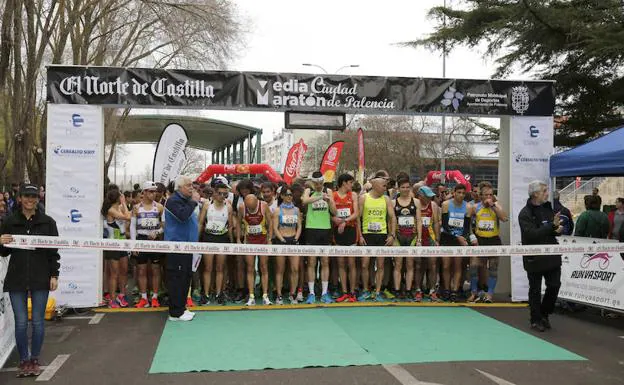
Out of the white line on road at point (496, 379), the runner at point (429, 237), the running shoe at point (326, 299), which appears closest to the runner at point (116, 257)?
the running shoe at point (326, 299)

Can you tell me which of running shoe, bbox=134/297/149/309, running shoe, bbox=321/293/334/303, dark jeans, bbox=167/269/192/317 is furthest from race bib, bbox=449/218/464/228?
running shoe, bbox=134/297/149/309

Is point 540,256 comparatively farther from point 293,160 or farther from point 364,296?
point 293,160

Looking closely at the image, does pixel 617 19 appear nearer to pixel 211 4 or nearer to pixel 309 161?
pixel 211 4

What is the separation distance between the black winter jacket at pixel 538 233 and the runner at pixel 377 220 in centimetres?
219

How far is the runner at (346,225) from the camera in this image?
8.53 metres

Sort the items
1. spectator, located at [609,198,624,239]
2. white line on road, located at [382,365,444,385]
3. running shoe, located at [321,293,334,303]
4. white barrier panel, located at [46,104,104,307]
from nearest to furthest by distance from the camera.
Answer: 1. white line on road, located at [382,365,444,385]
2. white barrier panel, located at [46,104,104,307]
3. running shoe, located at [321,293,334,303]
4. spectator, located at [609,198,624,239]

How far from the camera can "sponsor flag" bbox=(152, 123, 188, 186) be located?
1035 centimetres

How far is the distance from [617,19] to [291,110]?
31.4 ft

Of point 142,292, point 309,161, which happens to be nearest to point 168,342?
point 142,292

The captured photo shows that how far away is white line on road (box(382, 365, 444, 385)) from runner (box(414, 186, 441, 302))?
3499mm

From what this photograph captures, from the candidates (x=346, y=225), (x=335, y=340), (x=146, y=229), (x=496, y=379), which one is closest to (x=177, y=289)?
(x=146, y=229)

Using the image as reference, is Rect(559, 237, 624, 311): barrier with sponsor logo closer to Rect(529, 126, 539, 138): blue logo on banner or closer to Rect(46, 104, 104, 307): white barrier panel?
Rect(529, 126, 539, 138): blue logo on banner

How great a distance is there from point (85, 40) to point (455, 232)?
15.5 m

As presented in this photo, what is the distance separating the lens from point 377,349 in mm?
5957
